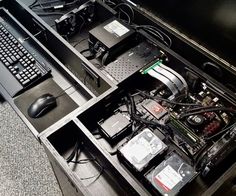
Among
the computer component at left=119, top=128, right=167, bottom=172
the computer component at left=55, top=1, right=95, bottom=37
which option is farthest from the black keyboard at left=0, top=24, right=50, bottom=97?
the computer component at left=119, top=128, right=167, bottom=172

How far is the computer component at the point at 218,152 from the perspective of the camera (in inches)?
39.2

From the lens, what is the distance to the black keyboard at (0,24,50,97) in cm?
135

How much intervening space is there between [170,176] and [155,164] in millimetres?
69

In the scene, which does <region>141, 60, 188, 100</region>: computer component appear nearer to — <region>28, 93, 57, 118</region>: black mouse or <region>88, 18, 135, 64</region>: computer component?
<region>88, 18, 135, 64</region>: computer component

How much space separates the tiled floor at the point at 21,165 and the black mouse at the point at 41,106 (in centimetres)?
59

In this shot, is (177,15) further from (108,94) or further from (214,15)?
(108,94)

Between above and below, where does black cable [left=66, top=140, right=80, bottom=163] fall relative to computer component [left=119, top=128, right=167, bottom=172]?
below

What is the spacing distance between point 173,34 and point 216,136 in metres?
0.45

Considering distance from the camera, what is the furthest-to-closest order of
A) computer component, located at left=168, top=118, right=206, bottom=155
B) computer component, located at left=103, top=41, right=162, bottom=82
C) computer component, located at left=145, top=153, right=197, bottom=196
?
computer component, located at left=103, top=41, right=162, bottom=82 < computer component, located at left=168, top=118, right=206, bottom=155 < computer component, located at left=145, top=153, right=197, bottom=196

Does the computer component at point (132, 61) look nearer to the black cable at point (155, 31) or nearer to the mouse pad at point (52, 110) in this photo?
the black cable at point (155, 31)

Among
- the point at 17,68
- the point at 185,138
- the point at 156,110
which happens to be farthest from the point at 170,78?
→ the point at 17,68

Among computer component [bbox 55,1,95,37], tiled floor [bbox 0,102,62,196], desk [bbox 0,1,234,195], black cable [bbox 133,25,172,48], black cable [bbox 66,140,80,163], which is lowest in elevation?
tiled floor [bbox 0,102,62,196]

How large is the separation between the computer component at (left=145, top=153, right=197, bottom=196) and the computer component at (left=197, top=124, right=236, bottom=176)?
0.05 meters

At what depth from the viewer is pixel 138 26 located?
1374 mm
